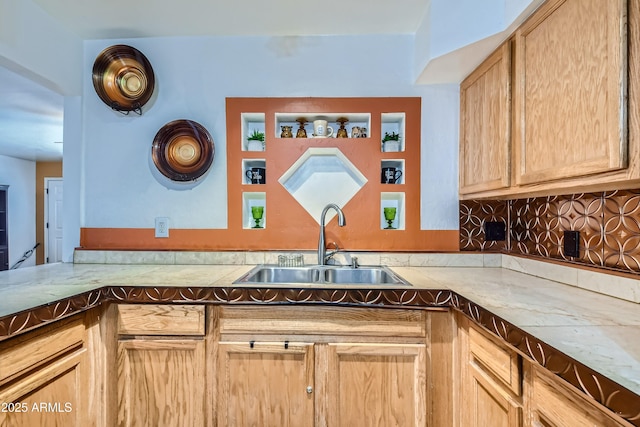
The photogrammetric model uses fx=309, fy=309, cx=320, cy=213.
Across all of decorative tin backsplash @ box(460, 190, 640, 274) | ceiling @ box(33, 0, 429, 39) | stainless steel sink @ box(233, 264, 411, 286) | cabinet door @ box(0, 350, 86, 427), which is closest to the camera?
cabinet door @ box(0, 350, 86, 427)

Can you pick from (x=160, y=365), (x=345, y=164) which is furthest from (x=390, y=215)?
(x=160, y=365)

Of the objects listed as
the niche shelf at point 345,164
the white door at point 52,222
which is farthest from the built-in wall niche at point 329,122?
the white door at point 52,222

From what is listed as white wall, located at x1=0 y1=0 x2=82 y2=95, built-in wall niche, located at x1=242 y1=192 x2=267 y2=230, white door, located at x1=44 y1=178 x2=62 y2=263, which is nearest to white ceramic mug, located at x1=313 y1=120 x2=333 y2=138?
built-in wall niche, located at x1=242 y1=192 x2=267 y2=230

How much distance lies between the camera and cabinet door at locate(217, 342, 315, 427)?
126 centimetres

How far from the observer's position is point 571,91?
105cm

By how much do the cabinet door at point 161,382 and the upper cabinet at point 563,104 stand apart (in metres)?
1.53

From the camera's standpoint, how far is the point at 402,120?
188cm

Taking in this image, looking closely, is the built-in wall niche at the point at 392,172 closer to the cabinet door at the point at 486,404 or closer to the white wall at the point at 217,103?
the white wall at the point at 217,103

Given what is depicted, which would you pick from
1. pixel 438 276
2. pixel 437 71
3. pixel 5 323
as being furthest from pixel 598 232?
pixel 5 323

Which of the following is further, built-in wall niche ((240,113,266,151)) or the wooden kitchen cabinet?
built-in wall niche ((240,113,266,151))

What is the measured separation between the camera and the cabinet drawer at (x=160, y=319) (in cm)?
128

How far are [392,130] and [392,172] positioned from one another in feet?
0.95

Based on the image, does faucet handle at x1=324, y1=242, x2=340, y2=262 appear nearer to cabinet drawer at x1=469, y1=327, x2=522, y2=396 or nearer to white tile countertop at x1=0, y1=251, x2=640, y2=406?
white tile countertop at x1=0, y1=251, x2=640, y2=406

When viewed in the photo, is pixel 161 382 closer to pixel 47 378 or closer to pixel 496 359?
pixel 47 378
